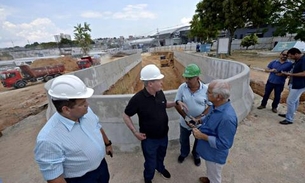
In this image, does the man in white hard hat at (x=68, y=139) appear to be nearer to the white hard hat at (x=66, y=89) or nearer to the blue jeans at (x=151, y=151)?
the white hard hat at (x=66, y=89)

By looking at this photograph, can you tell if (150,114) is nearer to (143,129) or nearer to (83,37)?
(143,129)

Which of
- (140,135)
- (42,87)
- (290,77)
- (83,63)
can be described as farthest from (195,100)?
(83,63)

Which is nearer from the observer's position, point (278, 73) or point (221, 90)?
point (221, 90)

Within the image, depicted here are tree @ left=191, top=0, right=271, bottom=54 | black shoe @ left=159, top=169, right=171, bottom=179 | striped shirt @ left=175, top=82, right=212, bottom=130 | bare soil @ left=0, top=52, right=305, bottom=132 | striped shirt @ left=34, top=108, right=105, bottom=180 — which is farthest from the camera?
tree @ left=191, top=0, right=271, bottom=54

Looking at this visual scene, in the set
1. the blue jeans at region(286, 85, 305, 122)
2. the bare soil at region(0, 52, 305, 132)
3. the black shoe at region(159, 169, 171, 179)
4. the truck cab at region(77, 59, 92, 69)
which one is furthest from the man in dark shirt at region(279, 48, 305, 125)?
the truck cab at region(77, 59, 92, 69)

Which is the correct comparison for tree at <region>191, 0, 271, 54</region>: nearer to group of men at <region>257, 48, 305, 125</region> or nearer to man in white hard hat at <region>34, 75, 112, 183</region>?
group of men at <region>257, 48, 305, 125</region>

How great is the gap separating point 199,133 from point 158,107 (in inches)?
26.2

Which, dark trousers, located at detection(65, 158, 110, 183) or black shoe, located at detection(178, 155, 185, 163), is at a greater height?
dark trousers, located at detection(65, 158, 110, 183)

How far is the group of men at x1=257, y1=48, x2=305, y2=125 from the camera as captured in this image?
3.74 m

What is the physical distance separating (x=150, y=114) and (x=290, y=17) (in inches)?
986

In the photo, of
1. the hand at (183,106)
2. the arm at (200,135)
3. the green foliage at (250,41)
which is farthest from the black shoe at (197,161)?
the green foliage at (250,41)

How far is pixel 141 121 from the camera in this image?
2.44 m

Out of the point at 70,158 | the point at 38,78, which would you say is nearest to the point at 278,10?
the point at 70,158

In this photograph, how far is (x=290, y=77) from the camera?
4.21 meters
